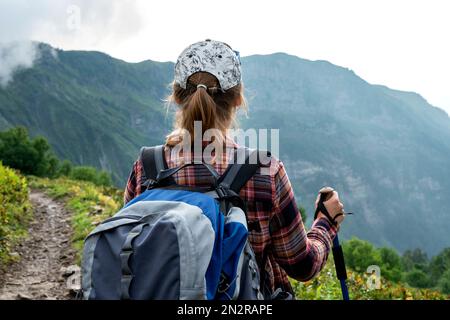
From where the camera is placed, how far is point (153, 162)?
2.38 m

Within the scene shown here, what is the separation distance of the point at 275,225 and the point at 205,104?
0.71m

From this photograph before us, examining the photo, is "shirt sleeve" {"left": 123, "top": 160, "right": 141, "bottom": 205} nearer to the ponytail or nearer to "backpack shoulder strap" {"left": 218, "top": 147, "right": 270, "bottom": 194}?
the ponytail

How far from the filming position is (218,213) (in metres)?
2.00

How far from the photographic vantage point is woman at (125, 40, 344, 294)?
2.22m

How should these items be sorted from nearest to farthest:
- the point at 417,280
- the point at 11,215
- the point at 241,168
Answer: the point at 241,168
the point at 11,215
the point at 417,280

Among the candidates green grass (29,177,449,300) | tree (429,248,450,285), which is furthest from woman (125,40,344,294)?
tree (429,248,450,285)

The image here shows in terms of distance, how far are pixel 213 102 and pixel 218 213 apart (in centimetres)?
58

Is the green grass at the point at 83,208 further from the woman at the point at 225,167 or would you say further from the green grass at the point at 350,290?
the woman at the point at 225,167

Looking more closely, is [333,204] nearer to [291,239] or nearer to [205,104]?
[291,239]

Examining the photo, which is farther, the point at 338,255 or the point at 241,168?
the point at 338,255

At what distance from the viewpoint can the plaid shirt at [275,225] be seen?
2.20 metres

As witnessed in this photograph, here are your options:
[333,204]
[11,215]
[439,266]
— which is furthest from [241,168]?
[439,266]

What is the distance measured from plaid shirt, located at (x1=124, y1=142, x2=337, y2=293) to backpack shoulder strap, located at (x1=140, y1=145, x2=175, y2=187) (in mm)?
A: 32
